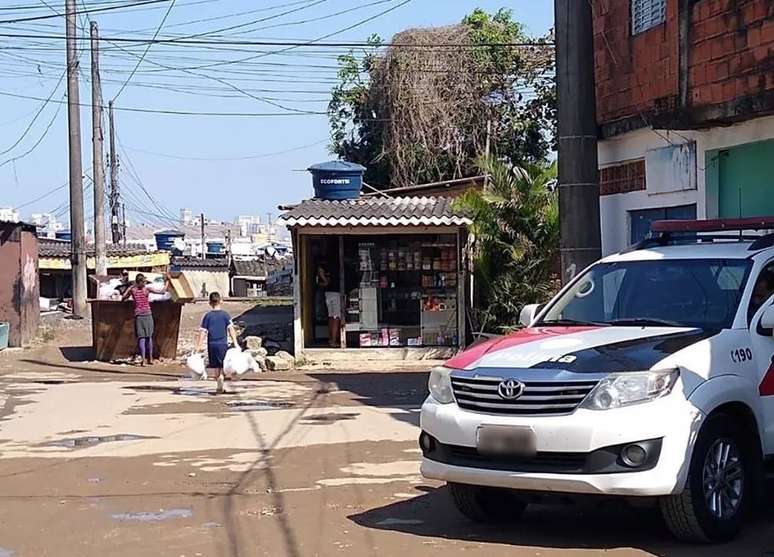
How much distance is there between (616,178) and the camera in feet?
50.7

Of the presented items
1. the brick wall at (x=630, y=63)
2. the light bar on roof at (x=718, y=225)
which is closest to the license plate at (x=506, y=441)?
the light bar on roof at (x=718, y=225)

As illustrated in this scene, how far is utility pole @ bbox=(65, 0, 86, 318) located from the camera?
28859 mm

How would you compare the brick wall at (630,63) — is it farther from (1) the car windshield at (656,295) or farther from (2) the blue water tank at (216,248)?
(2) the blue water tank at (216,248)

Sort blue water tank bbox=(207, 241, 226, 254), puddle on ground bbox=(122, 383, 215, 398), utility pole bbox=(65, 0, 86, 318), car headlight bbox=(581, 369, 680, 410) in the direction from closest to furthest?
car headlight bbox=(581, 369, 680, 410) → puddle on ground bbox=(122, 383, 215, 398) → utility pole bbox=(65, 0, 86, 318) → blue water tank bbox=(207, 241, 226, 254)

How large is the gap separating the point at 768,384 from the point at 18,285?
2050 centimetres

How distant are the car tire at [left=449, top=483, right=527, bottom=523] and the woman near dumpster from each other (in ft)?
44.8

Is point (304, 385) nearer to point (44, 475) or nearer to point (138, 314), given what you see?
point (138, 314)

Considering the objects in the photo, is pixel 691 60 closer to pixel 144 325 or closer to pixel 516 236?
pixel 516 236

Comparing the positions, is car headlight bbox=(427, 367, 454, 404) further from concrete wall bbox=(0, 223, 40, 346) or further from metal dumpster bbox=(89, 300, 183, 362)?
concrete wall bbox=(0, 223, 40, 346)

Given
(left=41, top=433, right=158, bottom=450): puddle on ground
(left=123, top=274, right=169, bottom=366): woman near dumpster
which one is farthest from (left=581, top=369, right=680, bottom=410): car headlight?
(left=123, top=274, right=169, bottom=366): woman near dumpster

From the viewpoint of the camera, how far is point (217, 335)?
1630 cm

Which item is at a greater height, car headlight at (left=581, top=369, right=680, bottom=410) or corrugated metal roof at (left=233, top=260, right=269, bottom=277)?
car headlight at (left=581, top=369, right=680, bottom=410)

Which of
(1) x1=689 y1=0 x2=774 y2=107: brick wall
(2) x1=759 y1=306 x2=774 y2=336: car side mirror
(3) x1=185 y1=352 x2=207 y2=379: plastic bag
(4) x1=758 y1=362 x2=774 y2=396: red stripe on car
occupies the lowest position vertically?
(3) x1=185 y1=352 x2=207 y2=379: plastic bag

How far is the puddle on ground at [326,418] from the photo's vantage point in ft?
43.5
